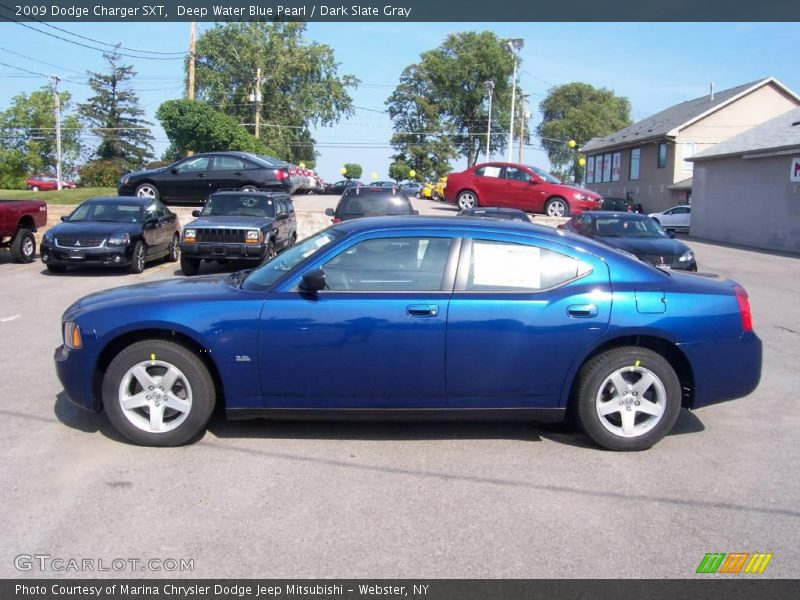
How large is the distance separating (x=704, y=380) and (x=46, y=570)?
422 centimetres

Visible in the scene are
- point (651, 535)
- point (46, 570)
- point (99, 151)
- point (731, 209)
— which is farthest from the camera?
point (99, 151)

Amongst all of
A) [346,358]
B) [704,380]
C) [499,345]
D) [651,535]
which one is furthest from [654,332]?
[346,358]

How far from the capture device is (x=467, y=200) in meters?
23.8

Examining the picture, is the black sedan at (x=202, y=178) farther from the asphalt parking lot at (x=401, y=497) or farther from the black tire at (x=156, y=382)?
the black tire at (x=156, y=382)

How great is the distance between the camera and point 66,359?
5.20m

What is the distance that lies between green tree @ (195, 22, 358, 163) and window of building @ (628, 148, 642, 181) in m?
29.1

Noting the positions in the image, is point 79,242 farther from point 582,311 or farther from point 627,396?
point 627,396

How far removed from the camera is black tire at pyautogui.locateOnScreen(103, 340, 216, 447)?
200 inches

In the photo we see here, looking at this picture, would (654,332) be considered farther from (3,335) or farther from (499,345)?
(3,335)

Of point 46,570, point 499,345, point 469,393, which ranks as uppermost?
point 499,345

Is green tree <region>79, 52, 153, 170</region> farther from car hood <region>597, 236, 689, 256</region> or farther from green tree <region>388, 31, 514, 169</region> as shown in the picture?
car hood <region>597, 236, 689, 256</region>

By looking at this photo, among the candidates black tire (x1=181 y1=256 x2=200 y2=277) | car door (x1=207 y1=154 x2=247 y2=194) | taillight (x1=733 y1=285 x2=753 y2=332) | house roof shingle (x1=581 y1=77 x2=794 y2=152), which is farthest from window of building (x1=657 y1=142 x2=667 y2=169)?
taillight (x1=733 y1=285 x2=753 y2=332)

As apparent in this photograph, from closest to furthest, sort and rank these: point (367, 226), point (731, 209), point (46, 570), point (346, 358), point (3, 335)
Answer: point (46, 570) < point (346, 358) < point (367, 226) < point (3, 335) < point (731, 209)

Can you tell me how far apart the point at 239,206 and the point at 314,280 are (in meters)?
10.9
